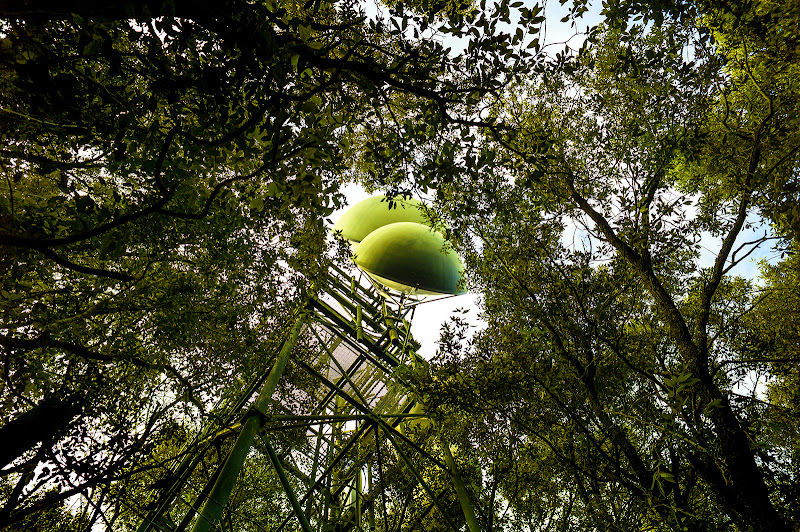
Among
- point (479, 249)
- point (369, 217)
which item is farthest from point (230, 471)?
point (369, 217)

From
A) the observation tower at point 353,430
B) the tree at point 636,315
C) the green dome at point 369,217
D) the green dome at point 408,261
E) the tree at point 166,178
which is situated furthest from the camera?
the green dome at point 369,217

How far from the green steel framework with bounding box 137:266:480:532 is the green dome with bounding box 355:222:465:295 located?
0.95m

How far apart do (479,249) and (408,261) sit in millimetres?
3182

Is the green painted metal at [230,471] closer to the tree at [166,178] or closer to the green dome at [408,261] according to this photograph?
the tree at [166,178]

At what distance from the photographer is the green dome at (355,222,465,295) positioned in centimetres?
1046

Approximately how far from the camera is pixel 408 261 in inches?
413

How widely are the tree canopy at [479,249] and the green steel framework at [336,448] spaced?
738mm

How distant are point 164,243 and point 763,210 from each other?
7.62 metres

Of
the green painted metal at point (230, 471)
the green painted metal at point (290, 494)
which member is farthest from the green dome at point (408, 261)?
the green painted metal at point (290, 494)

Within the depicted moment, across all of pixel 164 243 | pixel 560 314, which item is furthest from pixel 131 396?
pixel 560 314

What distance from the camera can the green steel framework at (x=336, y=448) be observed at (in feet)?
20.8

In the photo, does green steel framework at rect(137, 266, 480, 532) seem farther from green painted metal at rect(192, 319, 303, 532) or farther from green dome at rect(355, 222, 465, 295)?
green dome at rect(355, 222, 465, 295)

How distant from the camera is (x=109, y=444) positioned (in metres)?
5.46

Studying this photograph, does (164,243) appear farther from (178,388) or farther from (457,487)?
(457,487)
